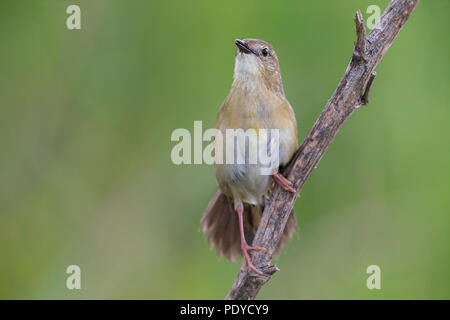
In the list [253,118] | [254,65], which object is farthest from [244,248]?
[254,65]

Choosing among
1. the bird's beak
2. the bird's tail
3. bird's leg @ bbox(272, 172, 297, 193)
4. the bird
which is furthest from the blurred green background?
bird's leg @ bbox(272, 172, 297, 193)

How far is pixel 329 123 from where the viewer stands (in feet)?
12.7

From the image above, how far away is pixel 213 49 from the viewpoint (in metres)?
5.89

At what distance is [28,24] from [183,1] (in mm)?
1470

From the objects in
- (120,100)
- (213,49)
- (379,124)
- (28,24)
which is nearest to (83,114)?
(120,100)

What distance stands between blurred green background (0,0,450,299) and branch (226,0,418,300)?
1523 mm

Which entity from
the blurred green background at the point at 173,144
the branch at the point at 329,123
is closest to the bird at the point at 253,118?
the branch at the point at 329,123

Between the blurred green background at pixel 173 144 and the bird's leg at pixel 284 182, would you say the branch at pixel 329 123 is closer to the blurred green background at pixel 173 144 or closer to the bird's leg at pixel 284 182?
the bird's leg at pixel 284 182

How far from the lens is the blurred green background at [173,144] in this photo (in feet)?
18.1

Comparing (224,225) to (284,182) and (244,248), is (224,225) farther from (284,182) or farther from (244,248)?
(284,182)

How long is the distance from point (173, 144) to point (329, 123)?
6.48ft

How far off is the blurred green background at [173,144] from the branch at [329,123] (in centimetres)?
152

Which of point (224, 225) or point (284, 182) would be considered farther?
point (224, 225)

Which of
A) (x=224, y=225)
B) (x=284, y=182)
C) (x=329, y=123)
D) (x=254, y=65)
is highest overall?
(x=254, y=65)
